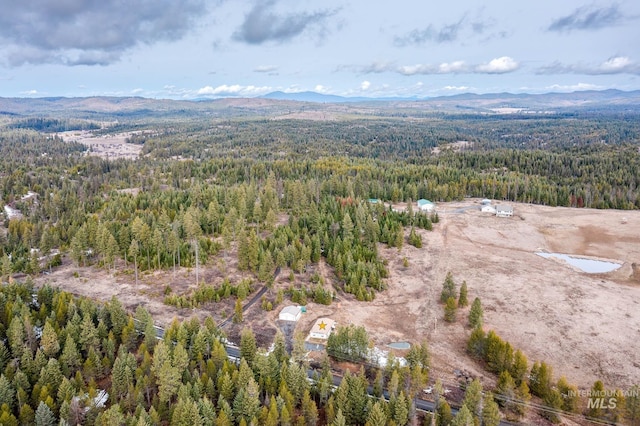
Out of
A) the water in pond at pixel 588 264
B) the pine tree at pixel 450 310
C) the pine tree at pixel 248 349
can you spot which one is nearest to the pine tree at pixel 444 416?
the pine tree at pixel 248 349

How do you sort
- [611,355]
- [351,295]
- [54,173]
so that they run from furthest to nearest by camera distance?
1. [54,173]
2. [351,295]
3. [611,355]

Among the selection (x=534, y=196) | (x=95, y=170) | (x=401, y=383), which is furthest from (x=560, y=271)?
(x=95, y=170)

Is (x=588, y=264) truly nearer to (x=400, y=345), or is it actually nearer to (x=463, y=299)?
(x=463, y=299)

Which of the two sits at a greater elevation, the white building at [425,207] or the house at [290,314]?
the white building at [425,207]

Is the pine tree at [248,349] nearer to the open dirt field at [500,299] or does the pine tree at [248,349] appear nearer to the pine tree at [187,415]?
the open dirt field at [500,299]

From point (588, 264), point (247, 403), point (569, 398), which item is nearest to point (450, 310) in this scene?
point (569, 398)

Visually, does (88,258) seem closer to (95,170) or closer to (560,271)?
(560,271)
